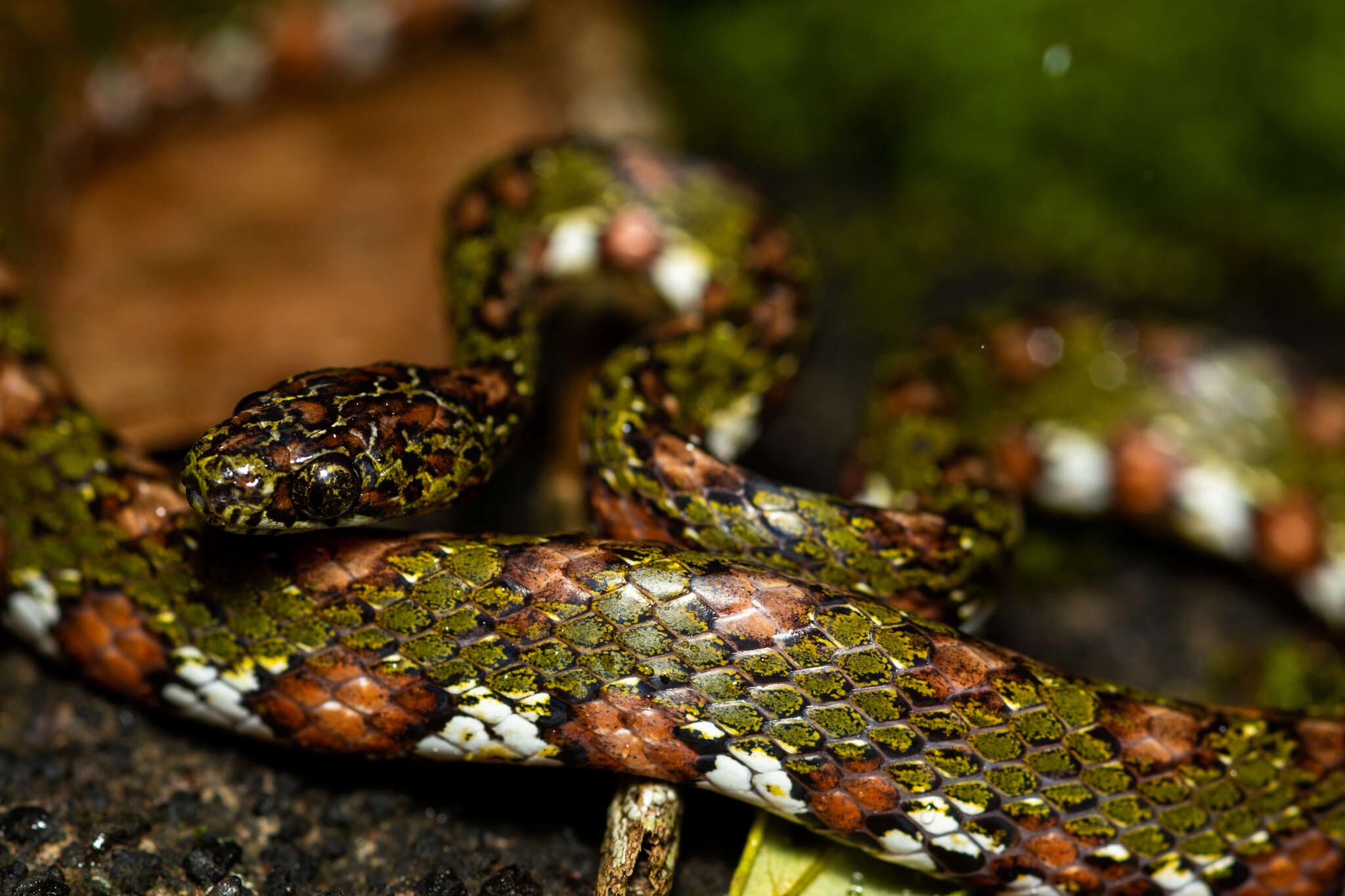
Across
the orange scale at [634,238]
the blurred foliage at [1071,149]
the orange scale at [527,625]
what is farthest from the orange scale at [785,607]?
the blurred foliage at [1071,149]

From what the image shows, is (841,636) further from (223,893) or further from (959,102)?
(959,102)

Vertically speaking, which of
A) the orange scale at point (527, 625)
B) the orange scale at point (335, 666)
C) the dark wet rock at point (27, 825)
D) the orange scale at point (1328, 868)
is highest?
the orange scale at point (527, 625)

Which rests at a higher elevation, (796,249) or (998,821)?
(796,249)

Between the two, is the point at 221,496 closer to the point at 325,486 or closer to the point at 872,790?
the point at 325,486

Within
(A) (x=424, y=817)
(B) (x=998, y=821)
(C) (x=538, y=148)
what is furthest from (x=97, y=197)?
(B) (x=998, y=821)

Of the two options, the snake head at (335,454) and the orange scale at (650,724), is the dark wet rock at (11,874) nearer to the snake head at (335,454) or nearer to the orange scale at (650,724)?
the snake head at (335,454)

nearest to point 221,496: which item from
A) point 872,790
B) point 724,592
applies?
point 724,592
